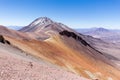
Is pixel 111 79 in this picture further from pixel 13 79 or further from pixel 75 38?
pixel 13 79

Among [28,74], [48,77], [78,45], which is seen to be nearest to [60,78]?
[48,77]

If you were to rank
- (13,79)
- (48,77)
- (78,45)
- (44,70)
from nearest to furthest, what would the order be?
(13,79)
(48,77)
(44,70)
(78,45)

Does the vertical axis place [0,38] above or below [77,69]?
above

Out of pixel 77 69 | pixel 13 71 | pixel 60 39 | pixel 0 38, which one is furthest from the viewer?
pixel 60 39

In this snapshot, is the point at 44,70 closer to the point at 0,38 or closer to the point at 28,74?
the point at 28,74

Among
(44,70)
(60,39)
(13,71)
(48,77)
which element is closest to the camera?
(13,71)

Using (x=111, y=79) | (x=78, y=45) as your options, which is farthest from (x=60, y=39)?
(x=111, y=79)

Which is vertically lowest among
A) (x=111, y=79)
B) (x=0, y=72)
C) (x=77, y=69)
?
(x=111, y=79)

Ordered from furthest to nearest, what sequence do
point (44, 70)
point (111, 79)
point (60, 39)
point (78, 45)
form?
point (78, 45), point (60, 39), point (111, 79), point (44, 70)

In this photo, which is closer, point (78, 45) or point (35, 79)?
point (35, 79)
